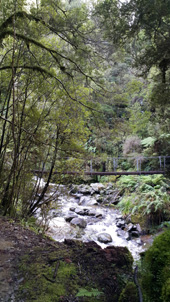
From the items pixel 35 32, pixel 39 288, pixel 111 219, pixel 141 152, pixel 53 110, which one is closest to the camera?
pixel 39 288

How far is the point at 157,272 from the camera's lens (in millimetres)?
1351

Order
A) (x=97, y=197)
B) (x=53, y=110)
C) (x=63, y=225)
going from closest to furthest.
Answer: (x=53, y=110) < (x=63, y=225) < (x=97, y=197)

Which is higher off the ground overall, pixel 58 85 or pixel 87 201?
pixel 58 85

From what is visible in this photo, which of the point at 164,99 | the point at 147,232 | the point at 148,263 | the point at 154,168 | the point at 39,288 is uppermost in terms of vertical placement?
the point at 164,99

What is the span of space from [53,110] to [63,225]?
3927 millimetres

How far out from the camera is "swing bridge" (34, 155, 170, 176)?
12.2 feet

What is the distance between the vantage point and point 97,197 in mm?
9852

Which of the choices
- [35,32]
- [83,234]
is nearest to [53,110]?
[35,32]

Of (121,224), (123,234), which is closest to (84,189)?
(121,224)

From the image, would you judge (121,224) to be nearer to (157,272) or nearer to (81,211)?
(81,211)

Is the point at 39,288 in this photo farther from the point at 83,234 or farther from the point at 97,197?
the point at 97,197

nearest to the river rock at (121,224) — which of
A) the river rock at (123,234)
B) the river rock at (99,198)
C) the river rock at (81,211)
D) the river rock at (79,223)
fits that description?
the river rock at (123,234)

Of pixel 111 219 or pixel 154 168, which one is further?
pixel 154 168

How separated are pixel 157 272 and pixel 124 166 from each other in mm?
12044
